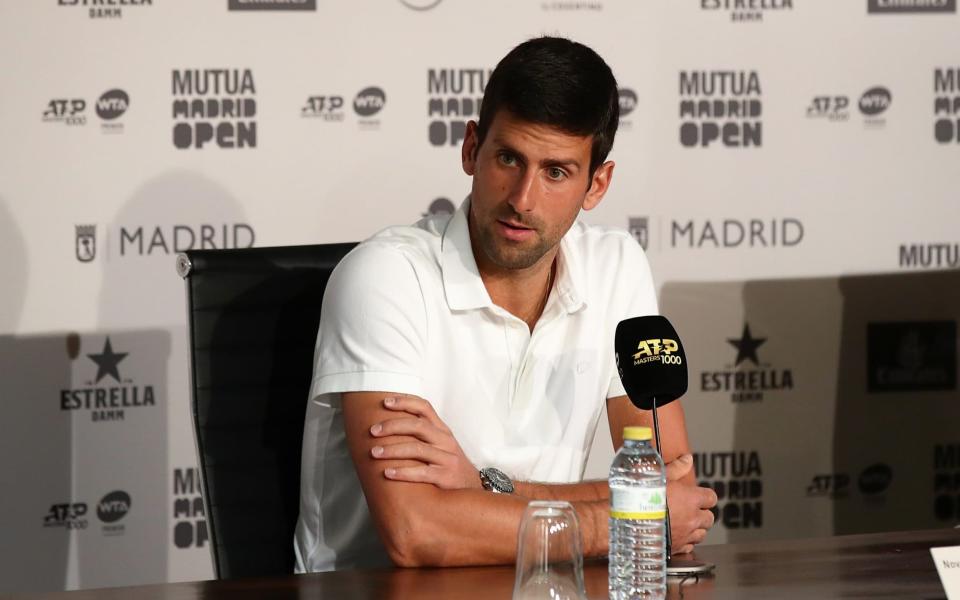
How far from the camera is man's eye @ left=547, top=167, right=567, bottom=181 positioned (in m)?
2.24

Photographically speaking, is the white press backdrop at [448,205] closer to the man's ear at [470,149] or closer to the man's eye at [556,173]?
the man's ear at [470,149]

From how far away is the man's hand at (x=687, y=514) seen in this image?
195 cm

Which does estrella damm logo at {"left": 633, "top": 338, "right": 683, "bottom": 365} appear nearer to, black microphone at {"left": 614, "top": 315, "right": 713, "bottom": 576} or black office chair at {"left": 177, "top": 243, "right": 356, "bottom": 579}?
black microphone at {"left": 614, "top": 315, "right": 713, "bottom": 576}

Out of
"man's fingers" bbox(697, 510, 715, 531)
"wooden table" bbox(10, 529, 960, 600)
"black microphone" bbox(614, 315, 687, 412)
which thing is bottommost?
"wooden table" bbox(10, 529, 960, 600)

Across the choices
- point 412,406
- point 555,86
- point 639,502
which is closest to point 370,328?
point 412,406

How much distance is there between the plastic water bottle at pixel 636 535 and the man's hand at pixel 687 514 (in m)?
0.33

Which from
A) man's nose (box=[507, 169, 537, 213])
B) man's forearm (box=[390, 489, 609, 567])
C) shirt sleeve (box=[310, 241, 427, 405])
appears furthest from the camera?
man's nose (box=[507, 169, 537, 213])

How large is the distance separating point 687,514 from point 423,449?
18.1 inches

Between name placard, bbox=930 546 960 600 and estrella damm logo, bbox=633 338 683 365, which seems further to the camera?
estrella damm logo, bbox=633 338 683 365

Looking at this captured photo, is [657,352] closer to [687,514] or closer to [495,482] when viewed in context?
[687,514]

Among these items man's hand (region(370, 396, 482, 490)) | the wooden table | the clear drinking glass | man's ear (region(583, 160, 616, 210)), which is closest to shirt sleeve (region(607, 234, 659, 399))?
man's ear (region(583, 160, 616, 210))

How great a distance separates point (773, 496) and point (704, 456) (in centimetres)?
27

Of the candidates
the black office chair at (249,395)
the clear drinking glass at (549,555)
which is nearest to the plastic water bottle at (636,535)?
the clear drinking glass at (549,555)

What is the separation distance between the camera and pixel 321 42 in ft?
11.3
